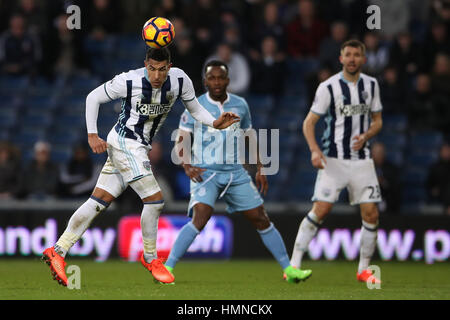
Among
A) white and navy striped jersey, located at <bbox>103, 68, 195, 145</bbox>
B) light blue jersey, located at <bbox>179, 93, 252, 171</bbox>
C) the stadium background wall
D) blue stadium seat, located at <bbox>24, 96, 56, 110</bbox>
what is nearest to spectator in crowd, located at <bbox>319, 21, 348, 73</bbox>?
the stadium background wall

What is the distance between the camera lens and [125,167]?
8.25 metres

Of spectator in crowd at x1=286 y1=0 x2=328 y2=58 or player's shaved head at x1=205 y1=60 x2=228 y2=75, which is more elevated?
spectator in crowd at x1=286 y1=0 x2=328 y2=58

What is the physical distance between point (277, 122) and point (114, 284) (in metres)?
7.88

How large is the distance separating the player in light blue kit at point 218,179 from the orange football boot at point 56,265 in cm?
144

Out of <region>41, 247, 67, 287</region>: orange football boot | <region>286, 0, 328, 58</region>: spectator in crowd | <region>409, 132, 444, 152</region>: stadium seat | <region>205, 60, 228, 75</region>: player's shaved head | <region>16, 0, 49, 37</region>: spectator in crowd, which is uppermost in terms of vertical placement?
<region>16, 0, 49, 37</region>: spectator in crowd

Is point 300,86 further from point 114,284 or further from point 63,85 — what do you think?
point 114,284

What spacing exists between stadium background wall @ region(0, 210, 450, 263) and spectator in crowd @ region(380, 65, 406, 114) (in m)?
2.90

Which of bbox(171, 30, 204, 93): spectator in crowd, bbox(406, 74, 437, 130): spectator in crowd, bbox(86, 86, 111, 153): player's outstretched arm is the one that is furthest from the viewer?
bbox(406, 74, 437, 130): spectator in crowd

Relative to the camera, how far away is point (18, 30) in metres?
16.0

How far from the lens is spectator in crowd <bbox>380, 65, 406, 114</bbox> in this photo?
1561 centimetres

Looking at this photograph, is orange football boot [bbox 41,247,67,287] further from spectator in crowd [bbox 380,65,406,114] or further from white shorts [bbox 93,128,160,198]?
spectator in crowd [bbox 380,65,406,114]

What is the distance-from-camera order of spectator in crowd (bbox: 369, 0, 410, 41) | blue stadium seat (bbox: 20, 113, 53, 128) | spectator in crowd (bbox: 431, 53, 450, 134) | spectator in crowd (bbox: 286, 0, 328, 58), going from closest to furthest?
spectator in crowd (bbox: 431, 53, 450, 134), blue stadium seat (bbox: 20, 113, 53, 128), spectator in crowd (bbox: 286, 0, 328, 58), spectator in crowd (bbox: 369, 0, 410, 41)

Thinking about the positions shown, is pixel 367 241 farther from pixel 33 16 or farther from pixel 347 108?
pixel 33 16
